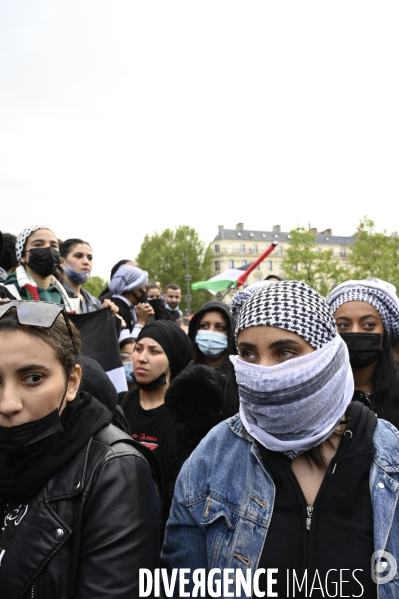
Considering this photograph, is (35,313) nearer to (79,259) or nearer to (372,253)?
(79,259)

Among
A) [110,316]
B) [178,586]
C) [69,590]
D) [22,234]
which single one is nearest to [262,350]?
[178,586]

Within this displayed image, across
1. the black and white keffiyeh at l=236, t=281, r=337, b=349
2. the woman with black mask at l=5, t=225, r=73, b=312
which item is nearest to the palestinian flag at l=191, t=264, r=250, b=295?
the woman with black mask at l=5, t=225, r=73, b=312

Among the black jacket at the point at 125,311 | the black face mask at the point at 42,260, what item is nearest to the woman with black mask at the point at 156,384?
the black face mask at the point at 42,260

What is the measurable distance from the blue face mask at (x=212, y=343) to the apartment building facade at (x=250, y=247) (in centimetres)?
8944

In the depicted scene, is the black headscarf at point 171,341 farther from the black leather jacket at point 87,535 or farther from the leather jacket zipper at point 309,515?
the leather jacket zipper at point 309,515

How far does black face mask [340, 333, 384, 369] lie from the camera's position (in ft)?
10.8

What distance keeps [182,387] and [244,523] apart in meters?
1.41

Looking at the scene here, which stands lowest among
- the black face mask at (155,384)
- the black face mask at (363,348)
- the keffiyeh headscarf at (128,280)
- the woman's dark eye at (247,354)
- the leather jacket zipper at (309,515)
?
the leather jacket zipper at (309,515)

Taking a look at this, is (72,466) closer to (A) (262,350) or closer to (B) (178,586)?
(B) (178,586)

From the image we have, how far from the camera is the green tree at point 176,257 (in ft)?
172

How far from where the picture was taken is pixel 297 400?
193cm

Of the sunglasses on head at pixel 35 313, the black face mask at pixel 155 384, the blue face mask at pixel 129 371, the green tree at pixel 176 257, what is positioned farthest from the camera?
the green tree at pixel 176 257

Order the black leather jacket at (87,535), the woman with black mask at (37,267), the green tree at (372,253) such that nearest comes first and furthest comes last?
1. the black leather jacket at (87,535)
2. the woman with black mask at (37,267)
3. the green tree at (372,253)

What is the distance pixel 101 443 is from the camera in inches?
73.6
